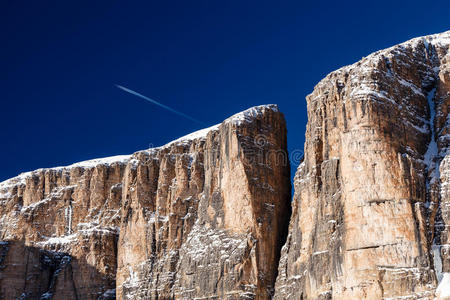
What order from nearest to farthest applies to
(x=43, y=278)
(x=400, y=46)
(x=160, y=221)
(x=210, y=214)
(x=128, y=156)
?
1. (x=400, y=46)
2. (x=210, y=214)
3. (x=160, y=221)
4. (x=43, y=278)
5. (x=128, y=156)

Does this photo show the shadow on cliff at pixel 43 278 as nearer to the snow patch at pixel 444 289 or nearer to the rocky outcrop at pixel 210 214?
the rocky outcrop at pixel 210 214

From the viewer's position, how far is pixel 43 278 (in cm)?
14375

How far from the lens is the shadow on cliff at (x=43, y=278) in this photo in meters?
139

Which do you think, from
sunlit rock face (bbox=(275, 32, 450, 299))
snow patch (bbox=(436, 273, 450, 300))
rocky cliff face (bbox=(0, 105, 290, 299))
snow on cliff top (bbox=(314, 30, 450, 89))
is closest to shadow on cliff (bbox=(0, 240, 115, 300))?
rocky cliff face (bbox=(0, 105, 290, 299))

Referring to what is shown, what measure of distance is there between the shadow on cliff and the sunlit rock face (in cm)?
4087

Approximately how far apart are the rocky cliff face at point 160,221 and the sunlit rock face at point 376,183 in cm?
720

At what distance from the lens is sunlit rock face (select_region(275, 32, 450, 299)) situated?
9300cm

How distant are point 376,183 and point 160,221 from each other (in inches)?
1787

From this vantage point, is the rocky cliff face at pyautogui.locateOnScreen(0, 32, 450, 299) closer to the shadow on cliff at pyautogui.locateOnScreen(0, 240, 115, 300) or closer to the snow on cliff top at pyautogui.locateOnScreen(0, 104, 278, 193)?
the shadow on cliff at pyautogui.locateOnScreen(0, 240, 115, 300)

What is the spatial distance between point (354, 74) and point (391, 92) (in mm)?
5030

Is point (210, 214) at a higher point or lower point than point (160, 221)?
lower

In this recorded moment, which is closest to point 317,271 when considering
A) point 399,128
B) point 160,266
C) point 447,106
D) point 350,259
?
point 350,259

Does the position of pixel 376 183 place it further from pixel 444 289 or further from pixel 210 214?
pixel 210 214

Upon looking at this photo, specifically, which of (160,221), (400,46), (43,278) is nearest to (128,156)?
(160,221)
